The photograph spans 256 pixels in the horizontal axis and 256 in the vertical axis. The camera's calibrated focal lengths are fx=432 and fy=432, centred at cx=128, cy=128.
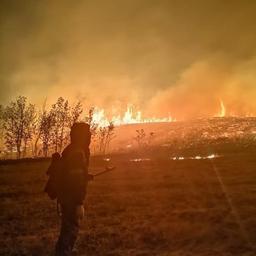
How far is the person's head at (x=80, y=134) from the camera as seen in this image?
11.4 m

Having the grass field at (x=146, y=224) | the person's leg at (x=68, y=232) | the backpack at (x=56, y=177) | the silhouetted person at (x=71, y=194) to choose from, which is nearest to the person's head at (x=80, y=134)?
the silhouetted person at (x=71, y=194)

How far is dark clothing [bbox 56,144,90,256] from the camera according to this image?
11016 millimetres

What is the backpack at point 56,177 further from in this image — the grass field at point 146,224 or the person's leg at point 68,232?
the grass field at point 146,224

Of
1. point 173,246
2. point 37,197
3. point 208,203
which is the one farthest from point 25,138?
point 173,246

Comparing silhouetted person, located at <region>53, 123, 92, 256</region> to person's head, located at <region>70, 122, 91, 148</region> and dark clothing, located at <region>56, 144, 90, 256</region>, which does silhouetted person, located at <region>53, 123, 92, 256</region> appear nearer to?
dark clothing, located at <region>56, 144, 90, 256</region>

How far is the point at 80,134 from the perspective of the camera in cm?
1142

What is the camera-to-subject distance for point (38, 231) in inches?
680

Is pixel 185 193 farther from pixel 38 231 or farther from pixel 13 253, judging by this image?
pixel 13 253

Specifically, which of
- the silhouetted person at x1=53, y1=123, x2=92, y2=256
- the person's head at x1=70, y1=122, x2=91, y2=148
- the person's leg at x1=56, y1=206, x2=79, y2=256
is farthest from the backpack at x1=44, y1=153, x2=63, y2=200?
the person's head at x1=70, y1=122, x2=91, y2=148

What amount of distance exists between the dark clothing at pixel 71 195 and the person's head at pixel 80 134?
0.97ft

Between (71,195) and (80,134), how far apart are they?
1.61 metres

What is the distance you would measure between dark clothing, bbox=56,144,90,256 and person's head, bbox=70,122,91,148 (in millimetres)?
297

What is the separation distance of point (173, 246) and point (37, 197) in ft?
58.2

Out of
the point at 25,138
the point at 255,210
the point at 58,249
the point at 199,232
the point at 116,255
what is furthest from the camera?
Result: the point at 25,138
